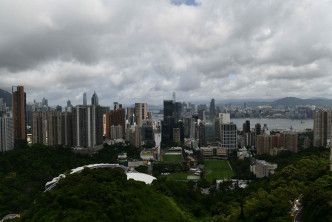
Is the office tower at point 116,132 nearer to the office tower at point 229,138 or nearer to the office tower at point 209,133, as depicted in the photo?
the office tower at point 209,133

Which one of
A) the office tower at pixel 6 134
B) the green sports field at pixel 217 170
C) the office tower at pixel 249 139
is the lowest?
the green sports field at pixel 217 170

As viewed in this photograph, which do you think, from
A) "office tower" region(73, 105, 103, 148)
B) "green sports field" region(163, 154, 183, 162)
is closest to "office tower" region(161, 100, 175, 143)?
"green sports field" region(163, 154, 183, 162)

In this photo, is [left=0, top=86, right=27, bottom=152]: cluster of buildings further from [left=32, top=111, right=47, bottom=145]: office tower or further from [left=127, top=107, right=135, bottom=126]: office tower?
[left=127, top=107, right=135, bottom=126]: office tower

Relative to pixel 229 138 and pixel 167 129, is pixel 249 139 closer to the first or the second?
pixel 229 138

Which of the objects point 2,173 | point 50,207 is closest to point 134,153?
point 2,173

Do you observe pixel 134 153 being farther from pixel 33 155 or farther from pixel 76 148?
pixel 33 155

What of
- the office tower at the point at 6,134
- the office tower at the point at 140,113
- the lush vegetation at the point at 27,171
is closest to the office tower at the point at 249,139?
the lush vegetation at the point at 27,171
